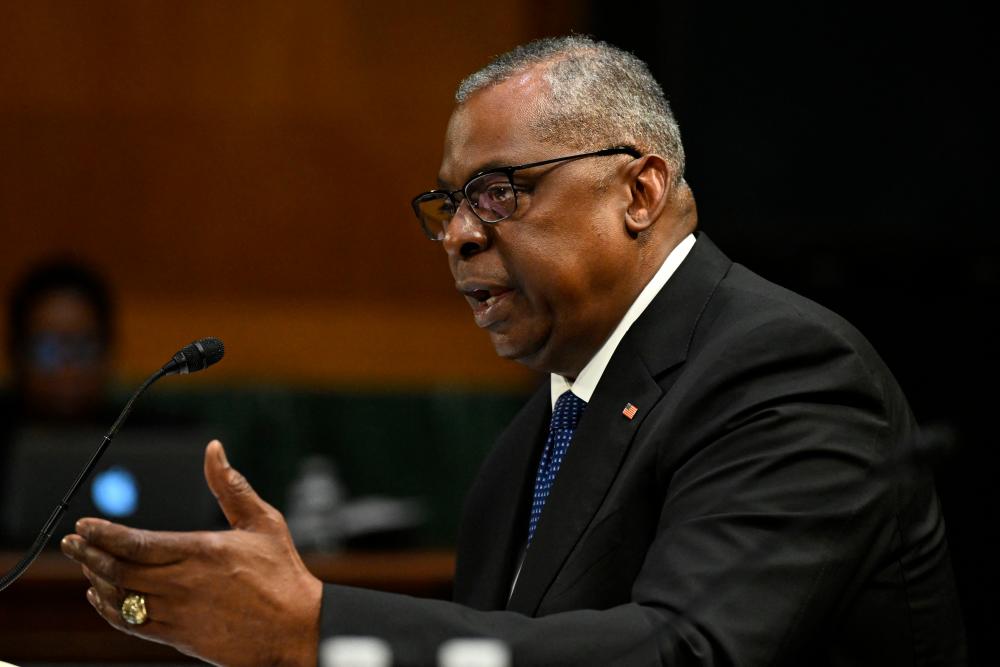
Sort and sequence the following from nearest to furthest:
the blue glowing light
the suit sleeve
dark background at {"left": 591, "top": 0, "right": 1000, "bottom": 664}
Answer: the suit sleeve → the blue glowing light → dark background at {"left": 591, "top": 0, "right": 1000, "bottom": 664}

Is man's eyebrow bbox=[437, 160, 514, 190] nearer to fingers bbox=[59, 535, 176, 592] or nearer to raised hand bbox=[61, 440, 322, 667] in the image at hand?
raised hand bbox=[61, 440, 322, 667]

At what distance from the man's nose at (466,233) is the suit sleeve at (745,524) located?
16.8 inches

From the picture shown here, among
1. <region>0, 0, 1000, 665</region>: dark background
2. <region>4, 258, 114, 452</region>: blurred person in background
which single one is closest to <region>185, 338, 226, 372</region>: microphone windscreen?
<region>4, 258, 114, 452</region>: blurred person in background

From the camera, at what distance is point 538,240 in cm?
233

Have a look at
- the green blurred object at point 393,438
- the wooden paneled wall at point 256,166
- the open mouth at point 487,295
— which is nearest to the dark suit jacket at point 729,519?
the open mouth at point 487,295

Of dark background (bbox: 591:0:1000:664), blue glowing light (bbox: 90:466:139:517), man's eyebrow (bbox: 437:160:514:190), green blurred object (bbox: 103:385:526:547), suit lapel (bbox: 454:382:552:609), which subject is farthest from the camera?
green blurred object (bbox: 103:385:526:547)

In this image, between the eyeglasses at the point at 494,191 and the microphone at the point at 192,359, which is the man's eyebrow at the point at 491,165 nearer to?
the eyeglasses at the point at 494,191

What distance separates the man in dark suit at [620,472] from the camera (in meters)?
1.71

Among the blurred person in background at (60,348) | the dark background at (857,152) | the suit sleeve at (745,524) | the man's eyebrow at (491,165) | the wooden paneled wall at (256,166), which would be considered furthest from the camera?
the wooden paneled wall at (256,166)

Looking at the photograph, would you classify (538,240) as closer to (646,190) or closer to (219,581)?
(646,190)

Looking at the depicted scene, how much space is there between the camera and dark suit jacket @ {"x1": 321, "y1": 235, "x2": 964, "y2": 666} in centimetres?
180

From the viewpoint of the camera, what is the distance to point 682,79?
18.2 feet

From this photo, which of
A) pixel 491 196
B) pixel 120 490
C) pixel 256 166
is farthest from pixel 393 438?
pixel 491 196

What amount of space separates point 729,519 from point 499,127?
2.57ft
